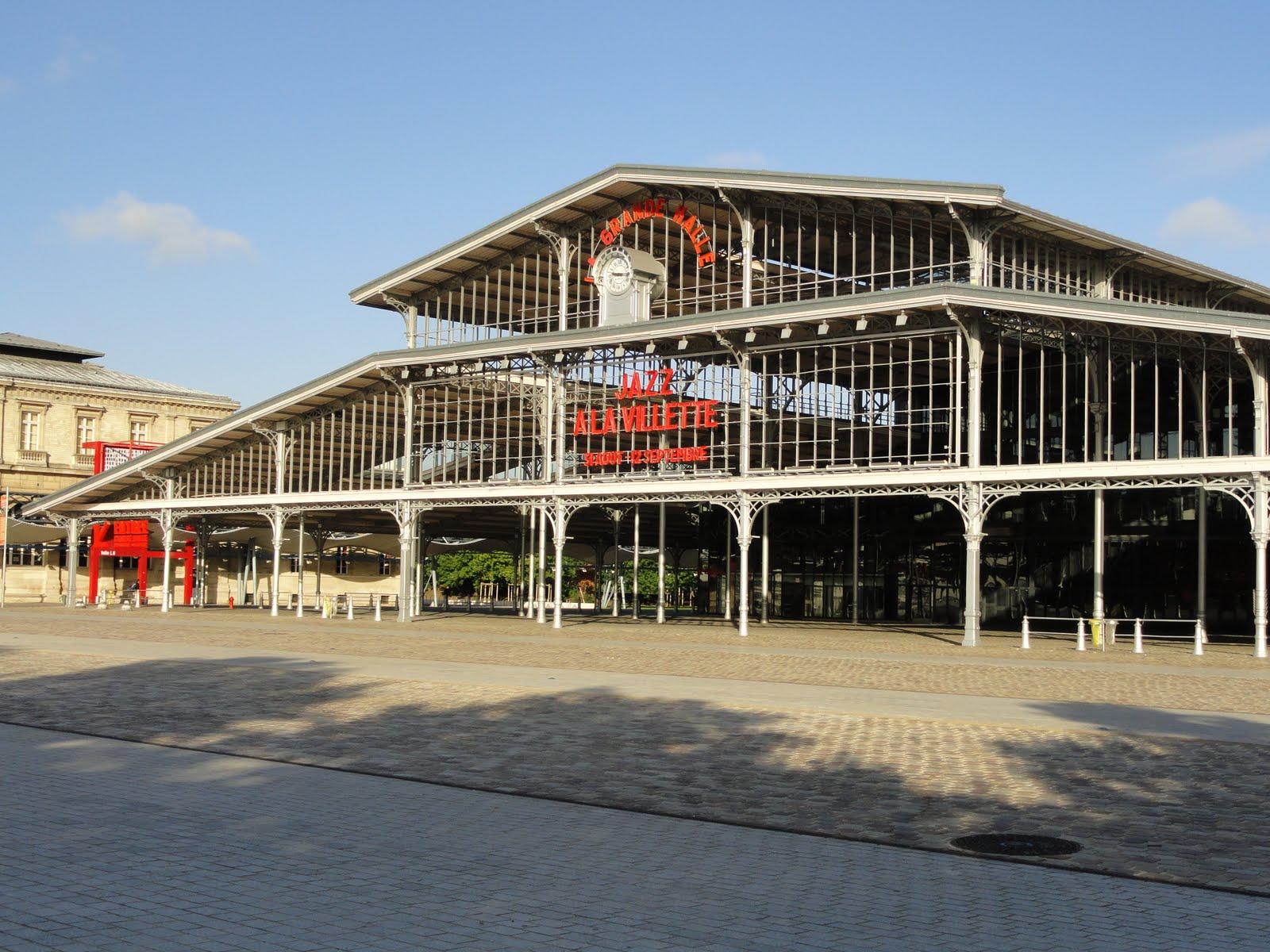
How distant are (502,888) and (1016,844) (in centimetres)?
449

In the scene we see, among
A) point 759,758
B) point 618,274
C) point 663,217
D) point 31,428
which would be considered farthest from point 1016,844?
point 31,428

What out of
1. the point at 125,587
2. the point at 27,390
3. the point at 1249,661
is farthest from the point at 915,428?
the point at 27,390

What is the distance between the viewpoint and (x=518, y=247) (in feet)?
157

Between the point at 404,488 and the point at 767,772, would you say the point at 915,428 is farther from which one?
the point at 767,772

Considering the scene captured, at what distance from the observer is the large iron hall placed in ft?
120

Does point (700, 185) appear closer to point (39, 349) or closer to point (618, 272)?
point (618, 272)

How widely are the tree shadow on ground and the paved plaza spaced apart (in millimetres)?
67

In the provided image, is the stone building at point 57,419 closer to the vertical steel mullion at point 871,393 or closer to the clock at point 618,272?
the clock at point 618,272

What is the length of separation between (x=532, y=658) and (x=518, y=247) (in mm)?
20276

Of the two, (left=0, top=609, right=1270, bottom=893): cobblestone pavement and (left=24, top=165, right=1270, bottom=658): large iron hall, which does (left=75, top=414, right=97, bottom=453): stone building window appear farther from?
(left=0, top=609, right=1270, bottom=893): cobblestone pavement

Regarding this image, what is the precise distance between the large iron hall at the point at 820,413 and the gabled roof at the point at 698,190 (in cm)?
10

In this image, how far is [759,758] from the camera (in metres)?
16.2

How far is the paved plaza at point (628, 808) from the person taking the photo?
8672 millimetres

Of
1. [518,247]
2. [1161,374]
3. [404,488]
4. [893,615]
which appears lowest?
[893,615]
